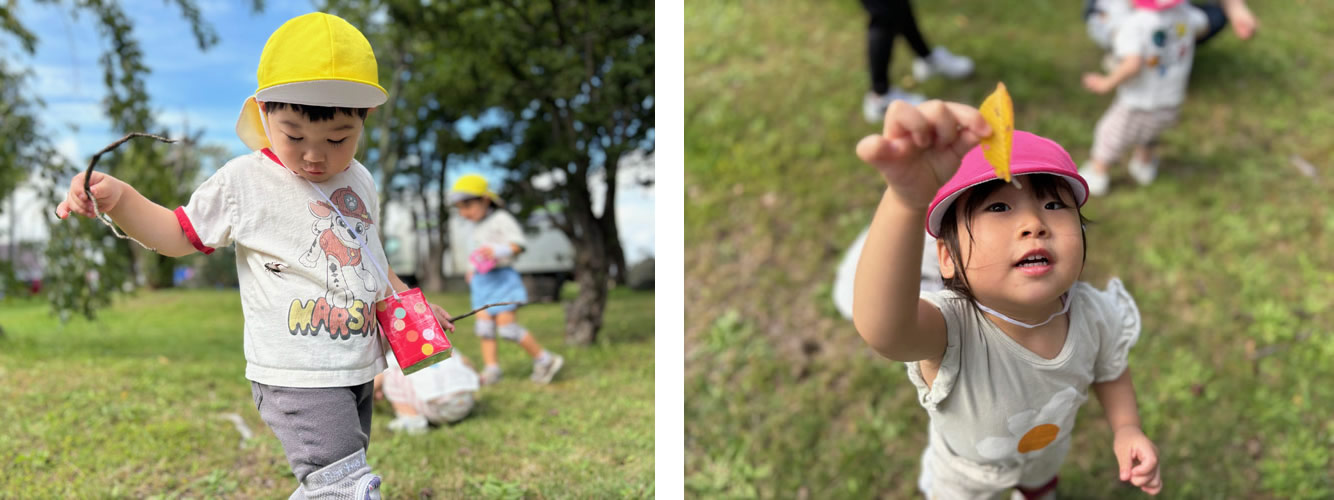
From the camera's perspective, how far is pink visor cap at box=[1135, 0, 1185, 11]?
14.5 feet

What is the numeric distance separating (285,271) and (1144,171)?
15.2 feet

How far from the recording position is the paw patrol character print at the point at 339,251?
195cm

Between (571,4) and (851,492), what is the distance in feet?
12.9

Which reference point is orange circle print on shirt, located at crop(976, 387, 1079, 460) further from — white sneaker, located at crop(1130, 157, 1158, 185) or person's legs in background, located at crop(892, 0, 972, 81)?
person's legs in background, located at crop(892, 0, 972, 81)

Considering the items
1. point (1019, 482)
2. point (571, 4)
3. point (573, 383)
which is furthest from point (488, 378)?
point (1019, 482)

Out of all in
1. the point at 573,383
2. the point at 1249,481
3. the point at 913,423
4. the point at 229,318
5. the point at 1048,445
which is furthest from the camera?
the point at 229,318

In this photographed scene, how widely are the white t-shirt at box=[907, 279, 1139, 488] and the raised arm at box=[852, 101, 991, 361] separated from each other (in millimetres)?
232

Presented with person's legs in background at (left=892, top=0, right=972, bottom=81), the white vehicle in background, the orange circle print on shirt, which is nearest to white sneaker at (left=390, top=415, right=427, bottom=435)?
the orange circle print on shirt

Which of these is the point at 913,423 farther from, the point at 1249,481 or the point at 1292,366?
the point at 1292,366

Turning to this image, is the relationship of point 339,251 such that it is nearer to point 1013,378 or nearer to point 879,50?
point 1013,378

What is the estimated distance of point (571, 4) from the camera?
18.8 feet

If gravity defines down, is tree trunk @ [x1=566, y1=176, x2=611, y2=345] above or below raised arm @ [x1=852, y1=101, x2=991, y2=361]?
below

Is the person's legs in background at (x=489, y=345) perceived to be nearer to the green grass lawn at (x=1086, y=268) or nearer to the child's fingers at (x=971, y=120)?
the green grass lawn at (x=1086, y=268)

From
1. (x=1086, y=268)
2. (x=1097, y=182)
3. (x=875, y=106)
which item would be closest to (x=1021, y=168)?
(x=1086, y=268)
